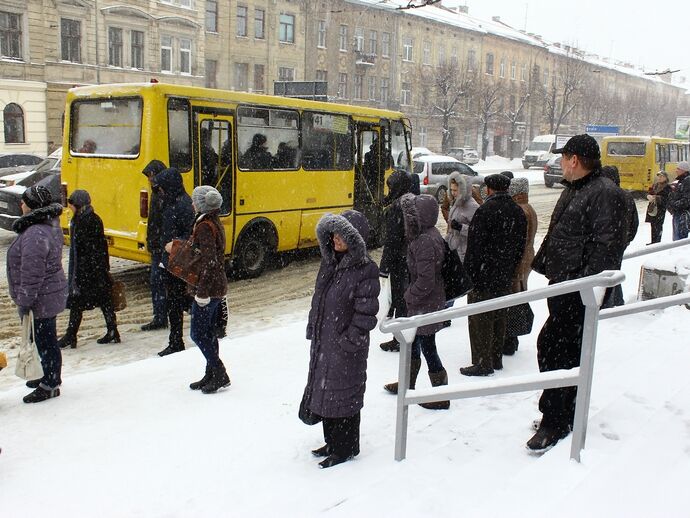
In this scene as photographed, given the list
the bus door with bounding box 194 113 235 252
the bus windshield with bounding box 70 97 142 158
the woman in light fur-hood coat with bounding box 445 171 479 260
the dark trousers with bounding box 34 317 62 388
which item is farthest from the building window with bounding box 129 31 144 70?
the dark trousers with bounding box 34 317 62 388

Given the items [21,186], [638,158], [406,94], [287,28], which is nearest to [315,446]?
[21,186]

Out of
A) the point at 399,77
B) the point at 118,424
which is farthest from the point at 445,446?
the point at 399,77

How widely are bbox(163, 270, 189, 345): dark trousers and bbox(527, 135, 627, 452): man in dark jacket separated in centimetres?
382

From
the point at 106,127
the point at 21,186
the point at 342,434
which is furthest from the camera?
the point at 21,186

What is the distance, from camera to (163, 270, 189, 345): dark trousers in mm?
6516

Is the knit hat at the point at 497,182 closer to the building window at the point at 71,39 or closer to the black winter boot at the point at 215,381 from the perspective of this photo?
the black winter boot at the point at 215,381

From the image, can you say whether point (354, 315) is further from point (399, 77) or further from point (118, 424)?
point (399, 77)

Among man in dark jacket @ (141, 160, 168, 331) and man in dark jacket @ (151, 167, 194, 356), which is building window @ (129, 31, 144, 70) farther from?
man in dark jacket @ (151, 167, 194, 356)

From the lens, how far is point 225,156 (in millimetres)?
9719

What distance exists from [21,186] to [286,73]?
3351cm

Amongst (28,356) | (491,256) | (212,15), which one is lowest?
(28,356)

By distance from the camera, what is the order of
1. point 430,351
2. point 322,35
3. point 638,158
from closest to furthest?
point 430,351, point 638,158, point 322,35

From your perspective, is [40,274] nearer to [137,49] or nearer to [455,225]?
[455,225]

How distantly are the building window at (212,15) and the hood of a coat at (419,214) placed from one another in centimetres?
3880
